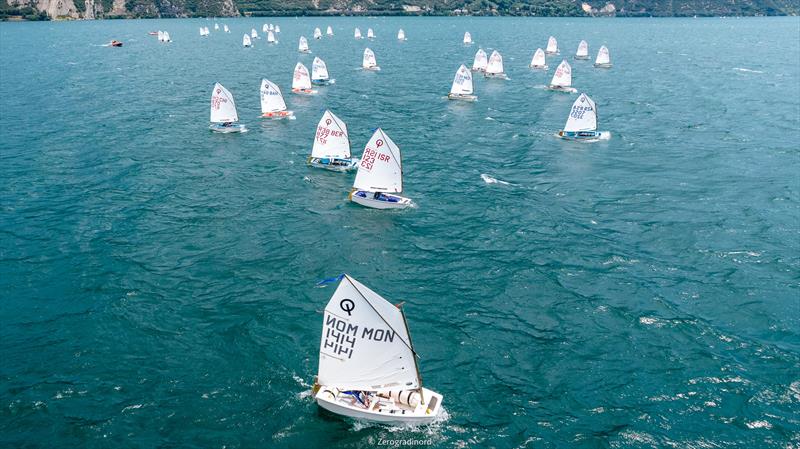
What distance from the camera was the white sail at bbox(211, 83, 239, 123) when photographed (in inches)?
3981

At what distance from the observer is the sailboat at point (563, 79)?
14388cm

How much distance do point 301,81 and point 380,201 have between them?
8053 centimetres

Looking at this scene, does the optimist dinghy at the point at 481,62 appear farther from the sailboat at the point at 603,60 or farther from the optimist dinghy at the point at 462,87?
the optimist dinghy at the point at 462,87

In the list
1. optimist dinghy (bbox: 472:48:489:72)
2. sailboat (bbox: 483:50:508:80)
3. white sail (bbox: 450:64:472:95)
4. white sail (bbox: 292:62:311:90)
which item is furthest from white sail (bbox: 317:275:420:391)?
optimist dinghy (bbox: 472:48:489:72)

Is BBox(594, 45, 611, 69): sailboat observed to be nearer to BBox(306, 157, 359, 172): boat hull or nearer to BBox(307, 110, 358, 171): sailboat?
BBox(307, 110, 358, 171): sailboat

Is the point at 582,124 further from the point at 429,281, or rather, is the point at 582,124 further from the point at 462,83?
the point at 429,281

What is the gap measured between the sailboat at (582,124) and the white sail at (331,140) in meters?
43.4

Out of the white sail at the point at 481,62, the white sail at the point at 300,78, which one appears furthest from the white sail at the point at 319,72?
the white sail at the point at 481,62

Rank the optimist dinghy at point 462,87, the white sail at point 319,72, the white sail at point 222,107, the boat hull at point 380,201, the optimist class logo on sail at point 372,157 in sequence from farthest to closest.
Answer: the white sail at point 319,72 < the optimist dinghy at point 462,87 < the white sail at point 222,107 < the boat hull at point 380,201 < the optimist class logo on sail at point 372,157

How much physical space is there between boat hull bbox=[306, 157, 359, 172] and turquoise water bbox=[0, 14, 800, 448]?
2170mm

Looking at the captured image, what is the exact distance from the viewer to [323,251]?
58250 mm

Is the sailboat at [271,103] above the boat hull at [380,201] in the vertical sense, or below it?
above

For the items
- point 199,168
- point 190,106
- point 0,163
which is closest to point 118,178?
point 199,168

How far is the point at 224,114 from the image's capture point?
4045 inches
